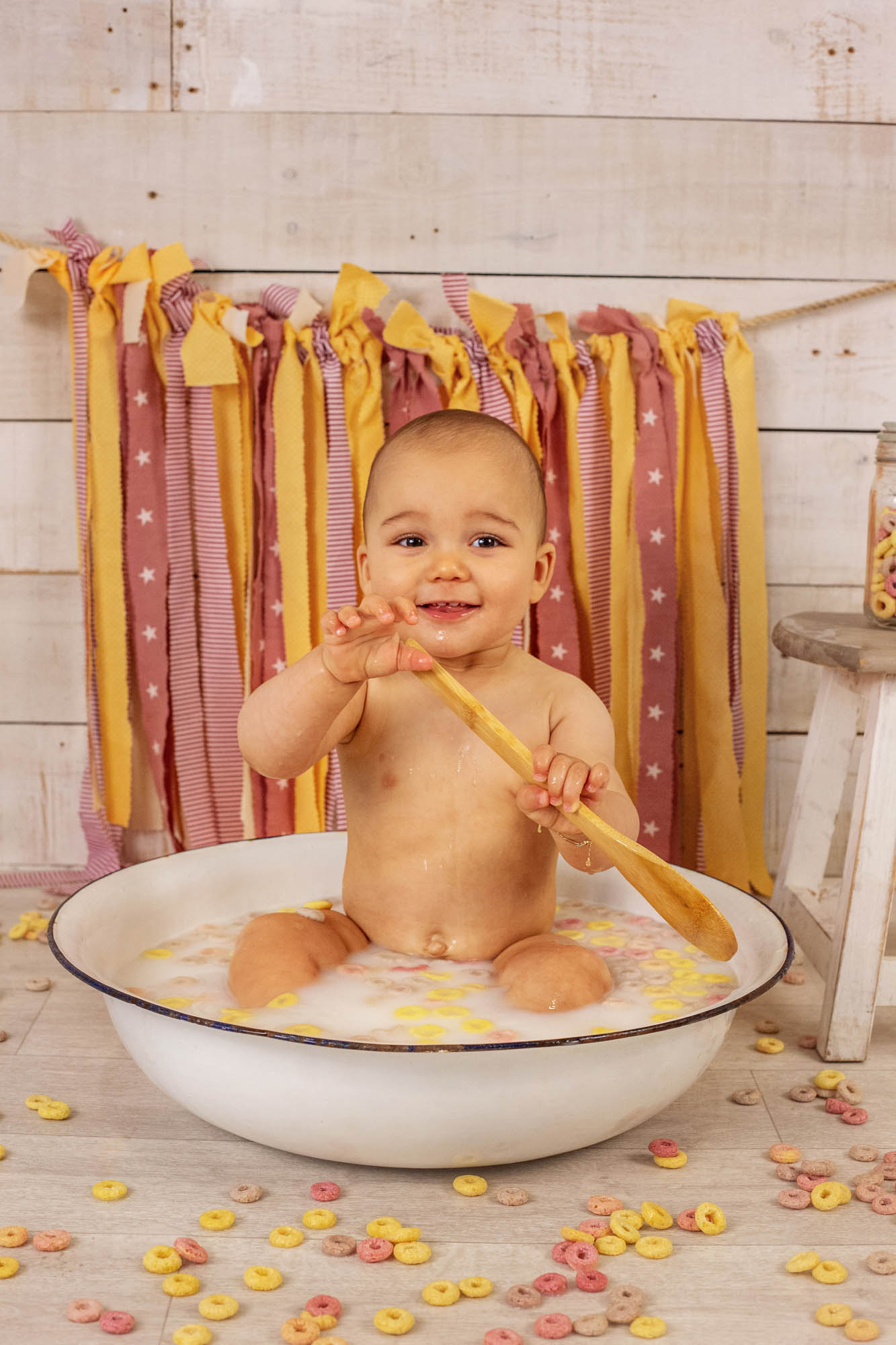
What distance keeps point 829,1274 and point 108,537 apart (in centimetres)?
108

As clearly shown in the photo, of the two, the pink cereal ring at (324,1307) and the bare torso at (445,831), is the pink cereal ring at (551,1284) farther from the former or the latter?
the bare torso at (445,831)

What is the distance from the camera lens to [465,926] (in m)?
1.13

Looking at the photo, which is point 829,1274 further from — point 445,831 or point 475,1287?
point 445,831

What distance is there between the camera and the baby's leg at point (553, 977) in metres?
1.00

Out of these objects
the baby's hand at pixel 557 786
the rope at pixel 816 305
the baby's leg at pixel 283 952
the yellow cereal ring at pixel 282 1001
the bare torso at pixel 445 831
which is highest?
the rope at pixel 816 305

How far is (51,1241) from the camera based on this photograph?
0.82 m

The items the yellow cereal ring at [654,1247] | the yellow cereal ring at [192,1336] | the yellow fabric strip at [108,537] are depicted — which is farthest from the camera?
the yellow fabric strip at [108,537]

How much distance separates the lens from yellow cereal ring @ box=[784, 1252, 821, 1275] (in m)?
0.81

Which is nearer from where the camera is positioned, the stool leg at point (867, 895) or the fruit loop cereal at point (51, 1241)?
the fruit loop cereal at point (51, 1241)

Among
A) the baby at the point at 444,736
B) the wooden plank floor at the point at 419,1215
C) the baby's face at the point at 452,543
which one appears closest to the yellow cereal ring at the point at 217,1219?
the wooden plank floor at the point at 419,1215

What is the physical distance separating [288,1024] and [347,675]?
0.90ft

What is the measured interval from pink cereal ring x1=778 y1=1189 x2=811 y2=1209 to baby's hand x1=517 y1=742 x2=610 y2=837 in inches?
11.6

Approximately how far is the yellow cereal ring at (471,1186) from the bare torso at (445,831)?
0.84ft

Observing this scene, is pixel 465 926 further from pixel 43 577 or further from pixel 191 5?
pixel 191 5
